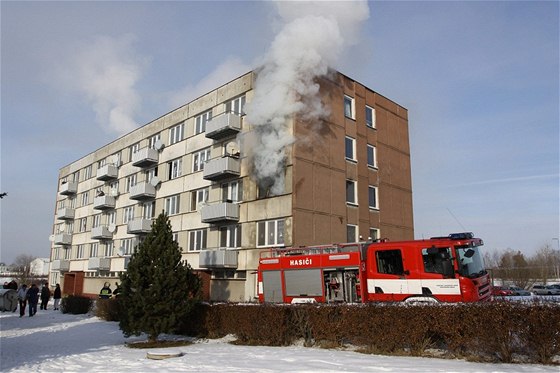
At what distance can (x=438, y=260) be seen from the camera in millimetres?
13148

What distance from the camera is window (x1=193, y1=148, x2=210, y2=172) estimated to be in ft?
97.0

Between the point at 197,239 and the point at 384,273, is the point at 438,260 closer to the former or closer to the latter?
the point at 384,273

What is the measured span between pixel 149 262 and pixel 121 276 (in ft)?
3.16

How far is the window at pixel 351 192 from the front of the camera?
26.0 m

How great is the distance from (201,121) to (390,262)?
20154mm

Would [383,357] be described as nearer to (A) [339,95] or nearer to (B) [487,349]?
(B) [487,349]

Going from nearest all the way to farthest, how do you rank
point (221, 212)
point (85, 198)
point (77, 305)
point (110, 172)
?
point (77, 305), point (221, 212), point (110, 172), point (85, 198)

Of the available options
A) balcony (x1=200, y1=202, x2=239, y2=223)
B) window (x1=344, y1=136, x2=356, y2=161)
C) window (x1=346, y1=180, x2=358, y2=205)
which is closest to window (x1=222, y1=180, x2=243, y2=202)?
balcony (x1=200, y1=202, x2=239, y2=223)

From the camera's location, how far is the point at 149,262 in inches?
535

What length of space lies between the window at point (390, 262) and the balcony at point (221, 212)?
41.3 feet

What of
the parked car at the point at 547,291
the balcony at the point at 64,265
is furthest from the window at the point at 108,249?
the parked car at the point at 547,291

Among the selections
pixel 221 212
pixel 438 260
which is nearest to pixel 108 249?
pixel 221 212

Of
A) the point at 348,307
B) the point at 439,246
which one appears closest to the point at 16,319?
the point at 348,307

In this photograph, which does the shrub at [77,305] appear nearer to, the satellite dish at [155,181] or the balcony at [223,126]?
the satellite dish at [155,181]
